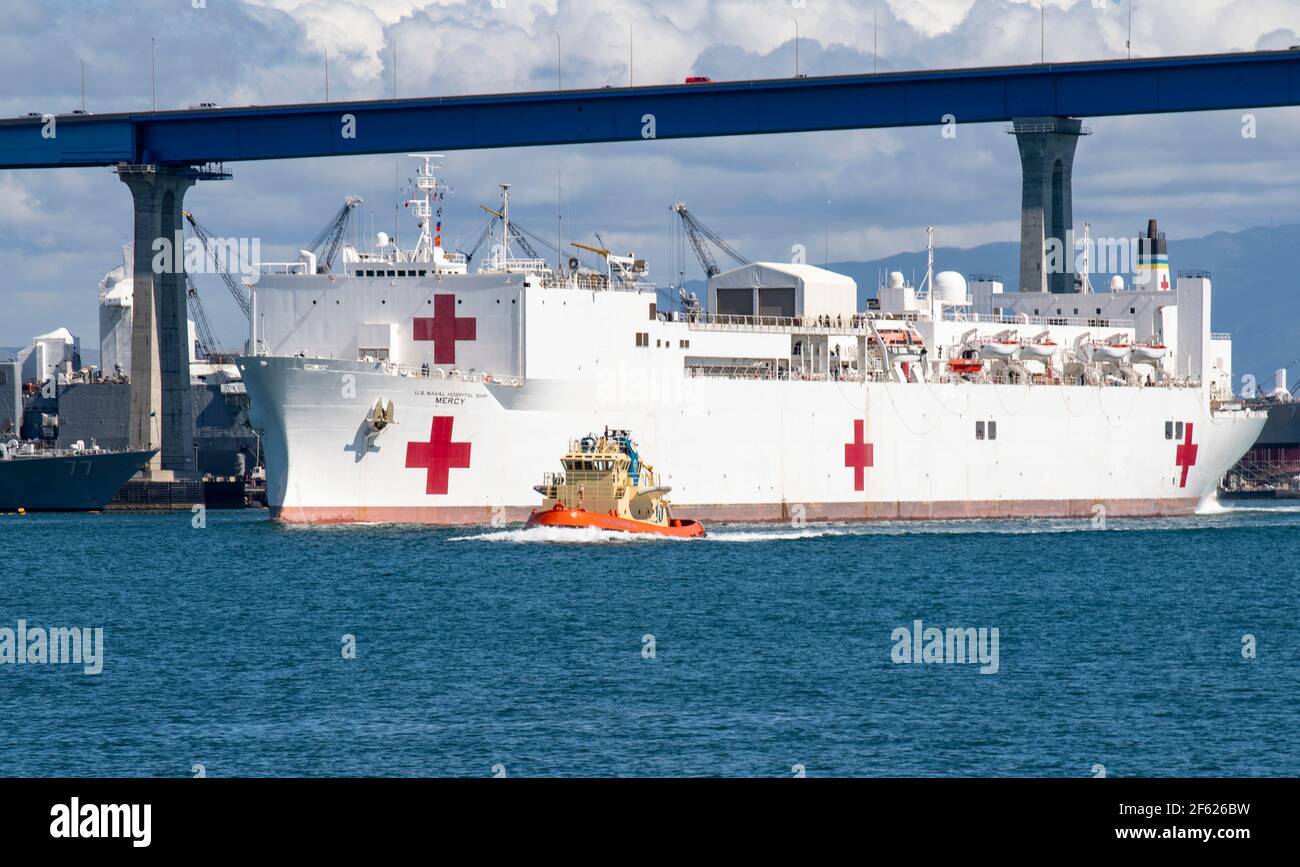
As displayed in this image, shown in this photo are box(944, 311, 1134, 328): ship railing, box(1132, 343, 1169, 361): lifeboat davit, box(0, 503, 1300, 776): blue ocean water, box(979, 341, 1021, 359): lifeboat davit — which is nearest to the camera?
box(0, 503, 1300, 776): blue ocean water

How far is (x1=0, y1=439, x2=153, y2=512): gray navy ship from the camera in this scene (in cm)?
7675

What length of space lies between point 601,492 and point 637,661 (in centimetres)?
1968

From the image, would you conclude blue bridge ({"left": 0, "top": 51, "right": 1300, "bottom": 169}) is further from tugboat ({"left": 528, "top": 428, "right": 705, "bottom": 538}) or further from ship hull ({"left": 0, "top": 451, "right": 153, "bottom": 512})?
tugboat ({"left": 528, "top": 428, "right": 705, "bottom": 538})

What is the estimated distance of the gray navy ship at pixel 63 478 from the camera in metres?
76.8

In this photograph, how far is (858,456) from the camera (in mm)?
63344

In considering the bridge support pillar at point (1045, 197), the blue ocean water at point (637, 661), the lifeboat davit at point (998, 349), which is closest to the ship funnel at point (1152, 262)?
the bridge support pillar at point (1045, 197)

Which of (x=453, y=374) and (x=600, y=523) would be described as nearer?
(x=600, y=523)

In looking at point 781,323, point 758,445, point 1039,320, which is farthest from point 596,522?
point 1039,320

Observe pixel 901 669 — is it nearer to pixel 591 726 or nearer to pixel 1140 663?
pixel 1140 663

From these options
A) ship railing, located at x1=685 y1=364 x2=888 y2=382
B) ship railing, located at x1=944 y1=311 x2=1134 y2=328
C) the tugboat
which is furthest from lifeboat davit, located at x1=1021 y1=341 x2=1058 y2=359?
the tugboat

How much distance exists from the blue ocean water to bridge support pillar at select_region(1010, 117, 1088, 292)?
1109 inches

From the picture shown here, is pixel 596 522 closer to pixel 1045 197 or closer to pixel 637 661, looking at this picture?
pixel 637 661

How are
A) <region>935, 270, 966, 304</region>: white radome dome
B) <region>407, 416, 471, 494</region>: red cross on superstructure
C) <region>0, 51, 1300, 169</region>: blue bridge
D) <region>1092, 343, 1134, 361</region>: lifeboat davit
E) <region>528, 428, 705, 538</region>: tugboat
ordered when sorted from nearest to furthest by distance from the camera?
<region>528, 428, 705, 538</region>: tugboat
<region>407, 416, 471, 494</region>: red cross on superstructure
<region>0, 51, 1300, 169</region>: blue bridge
<region>1092, 343, 1134, 361</region>: lifeboat davit
<region>935, 270, 966, 304</region>: white radome dome

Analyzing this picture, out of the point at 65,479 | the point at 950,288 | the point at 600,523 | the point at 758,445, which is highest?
the point at 950,288
